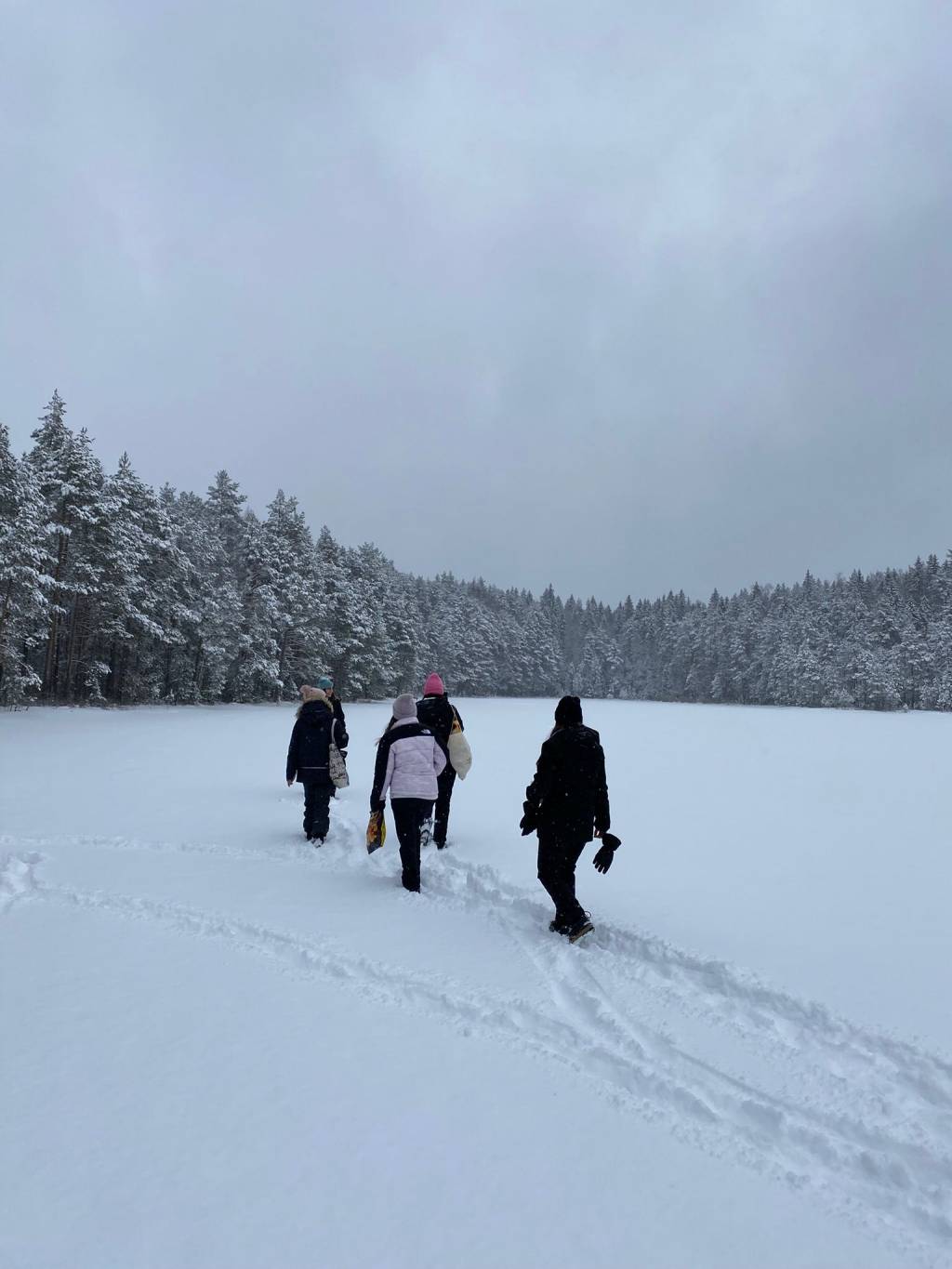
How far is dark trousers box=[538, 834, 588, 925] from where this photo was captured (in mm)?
5852

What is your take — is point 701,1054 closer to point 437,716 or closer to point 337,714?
point 437,716

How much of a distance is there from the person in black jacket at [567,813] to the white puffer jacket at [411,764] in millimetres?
1451

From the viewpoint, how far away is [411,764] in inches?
285

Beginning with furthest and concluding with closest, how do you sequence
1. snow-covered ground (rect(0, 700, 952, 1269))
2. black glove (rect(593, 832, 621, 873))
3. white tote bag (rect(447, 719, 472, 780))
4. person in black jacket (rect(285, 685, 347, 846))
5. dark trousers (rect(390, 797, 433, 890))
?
person in black jacket (rect(285, 685, 347, 846)) → white tote bag (rect(447, 719, 472, 780)) → dark trousers (rect(390, 797, 433, 890)) → black glove (rect(593, 832, 621, 873)) → snow-covered ground (rect(0, 700, 952, 1269))

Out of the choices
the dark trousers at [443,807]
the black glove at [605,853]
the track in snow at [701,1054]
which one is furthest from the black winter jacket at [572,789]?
the dark trousers at [443,807]

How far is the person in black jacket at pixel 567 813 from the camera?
5.86 metres

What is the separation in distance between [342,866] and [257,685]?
36166 mm

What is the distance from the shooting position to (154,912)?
246 inches

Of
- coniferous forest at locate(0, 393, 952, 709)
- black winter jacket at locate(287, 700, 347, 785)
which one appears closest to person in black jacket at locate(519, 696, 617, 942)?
black winter jacket at locate(287, 700, 347, 785)

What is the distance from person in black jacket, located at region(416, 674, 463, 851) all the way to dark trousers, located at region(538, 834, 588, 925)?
2.93m

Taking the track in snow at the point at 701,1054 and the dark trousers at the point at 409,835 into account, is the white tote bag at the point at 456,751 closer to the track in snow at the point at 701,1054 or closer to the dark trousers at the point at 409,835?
the dark trousers at the point at 409,835

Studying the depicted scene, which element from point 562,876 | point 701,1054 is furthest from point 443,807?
point 701,1054

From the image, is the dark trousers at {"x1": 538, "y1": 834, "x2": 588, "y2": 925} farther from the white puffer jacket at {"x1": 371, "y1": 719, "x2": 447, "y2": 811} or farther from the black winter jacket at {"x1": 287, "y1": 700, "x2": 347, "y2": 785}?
the black winter jacket at {"x1": 287, "y1": 700, "x2": 347, "y2": 785}

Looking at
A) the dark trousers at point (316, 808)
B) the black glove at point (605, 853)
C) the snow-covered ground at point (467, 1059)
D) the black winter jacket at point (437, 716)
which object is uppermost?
the black winter jacket at point (437, 716)
